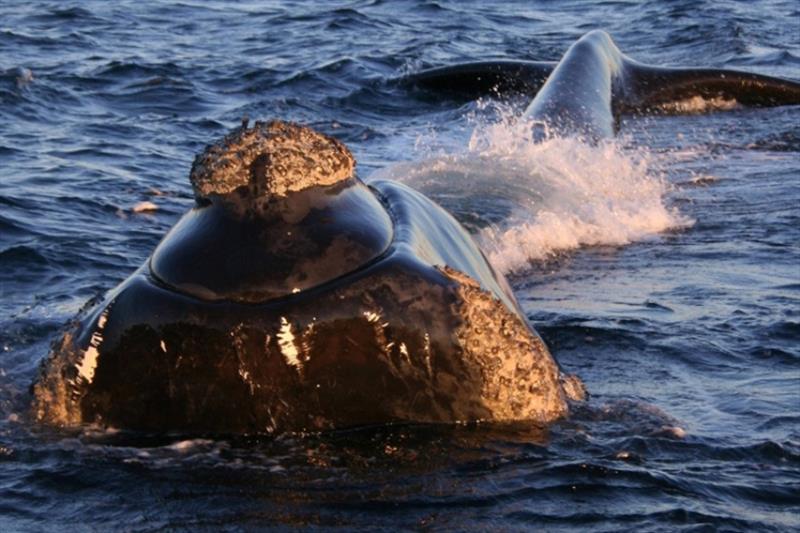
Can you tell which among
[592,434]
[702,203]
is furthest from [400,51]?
[592,434]

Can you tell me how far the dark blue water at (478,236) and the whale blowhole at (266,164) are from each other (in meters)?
0.79

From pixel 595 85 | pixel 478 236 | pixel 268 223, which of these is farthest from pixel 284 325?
pixel 595 85

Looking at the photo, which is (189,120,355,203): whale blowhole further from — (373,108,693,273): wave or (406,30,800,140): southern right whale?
(406,30,800,140): southern right whale

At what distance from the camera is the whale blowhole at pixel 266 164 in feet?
16.3

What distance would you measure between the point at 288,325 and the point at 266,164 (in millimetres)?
559

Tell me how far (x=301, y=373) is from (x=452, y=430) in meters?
0.56

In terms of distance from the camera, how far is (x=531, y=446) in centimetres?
516

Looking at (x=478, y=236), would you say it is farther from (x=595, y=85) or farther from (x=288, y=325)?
(x=595, y=85)

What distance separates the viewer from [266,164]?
4.97 meters

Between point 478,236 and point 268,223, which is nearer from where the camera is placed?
point 268,223

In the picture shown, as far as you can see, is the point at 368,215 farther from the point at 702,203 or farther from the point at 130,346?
the point at 702,203

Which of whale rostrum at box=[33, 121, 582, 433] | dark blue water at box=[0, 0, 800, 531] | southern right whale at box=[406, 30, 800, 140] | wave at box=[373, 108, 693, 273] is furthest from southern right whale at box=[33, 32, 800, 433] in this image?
southern right whale at box=[406, 30, 800, 140]

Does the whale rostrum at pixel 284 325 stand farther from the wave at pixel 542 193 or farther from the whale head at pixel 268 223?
the wave at pixel 542 193

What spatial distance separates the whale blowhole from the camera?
496 centimetres
